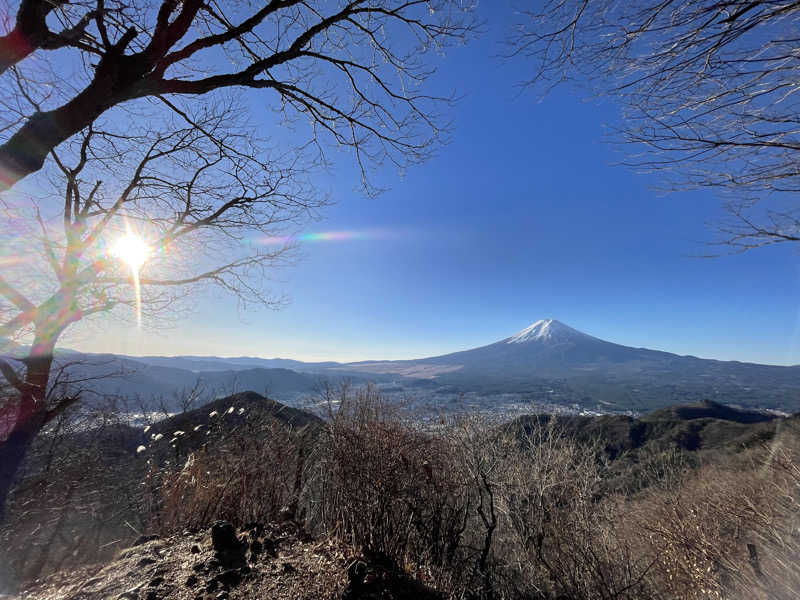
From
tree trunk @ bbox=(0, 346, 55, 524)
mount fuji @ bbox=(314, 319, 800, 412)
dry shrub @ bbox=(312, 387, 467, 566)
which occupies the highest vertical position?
tree trunk @ bbox=(0, 346, 55, 524)

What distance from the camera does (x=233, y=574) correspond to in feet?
7.29

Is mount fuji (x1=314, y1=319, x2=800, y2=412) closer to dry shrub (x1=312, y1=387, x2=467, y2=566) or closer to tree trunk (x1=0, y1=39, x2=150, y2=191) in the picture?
dry shrub (x1=312, y1=387, x2=467, y2=566)

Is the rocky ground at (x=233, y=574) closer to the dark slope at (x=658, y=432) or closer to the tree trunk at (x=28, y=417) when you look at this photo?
the tree trunk at (x=28, y=417)

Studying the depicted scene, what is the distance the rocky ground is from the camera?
2066 mm

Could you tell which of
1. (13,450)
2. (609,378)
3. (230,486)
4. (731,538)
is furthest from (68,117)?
(609,378)

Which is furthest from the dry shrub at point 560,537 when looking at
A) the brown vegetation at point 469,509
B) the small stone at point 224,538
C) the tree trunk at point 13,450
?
the tree trunk at point 13,450

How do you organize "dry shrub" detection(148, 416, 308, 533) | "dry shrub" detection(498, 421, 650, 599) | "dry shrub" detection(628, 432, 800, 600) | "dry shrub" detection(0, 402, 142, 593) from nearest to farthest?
"dry shrub" detection(148, 416, 308, 533)
"dry shrub" detection(498, 421, 650, 599)
"dry shrub" detection(628, 432, 800, 600)
"dry shrub" detection(0, 402, 142, 593)

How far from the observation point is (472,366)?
18600cm

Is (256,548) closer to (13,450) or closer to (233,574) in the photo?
(233,574)

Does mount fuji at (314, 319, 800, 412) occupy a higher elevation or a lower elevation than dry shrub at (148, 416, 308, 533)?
lower

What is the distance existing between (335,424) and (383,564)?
210 centimetres

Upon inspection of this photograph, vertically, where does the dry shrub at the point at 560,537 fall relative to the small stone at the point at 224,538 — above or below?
below

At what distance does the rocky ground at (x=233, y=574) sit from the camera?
207 cm

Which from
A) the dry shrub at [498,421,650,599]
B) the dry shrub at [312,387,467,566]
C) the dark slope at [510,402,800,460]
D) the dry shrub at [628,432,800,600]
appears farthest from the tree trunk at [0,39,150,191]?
the dark slope at [510,402,800,460]
